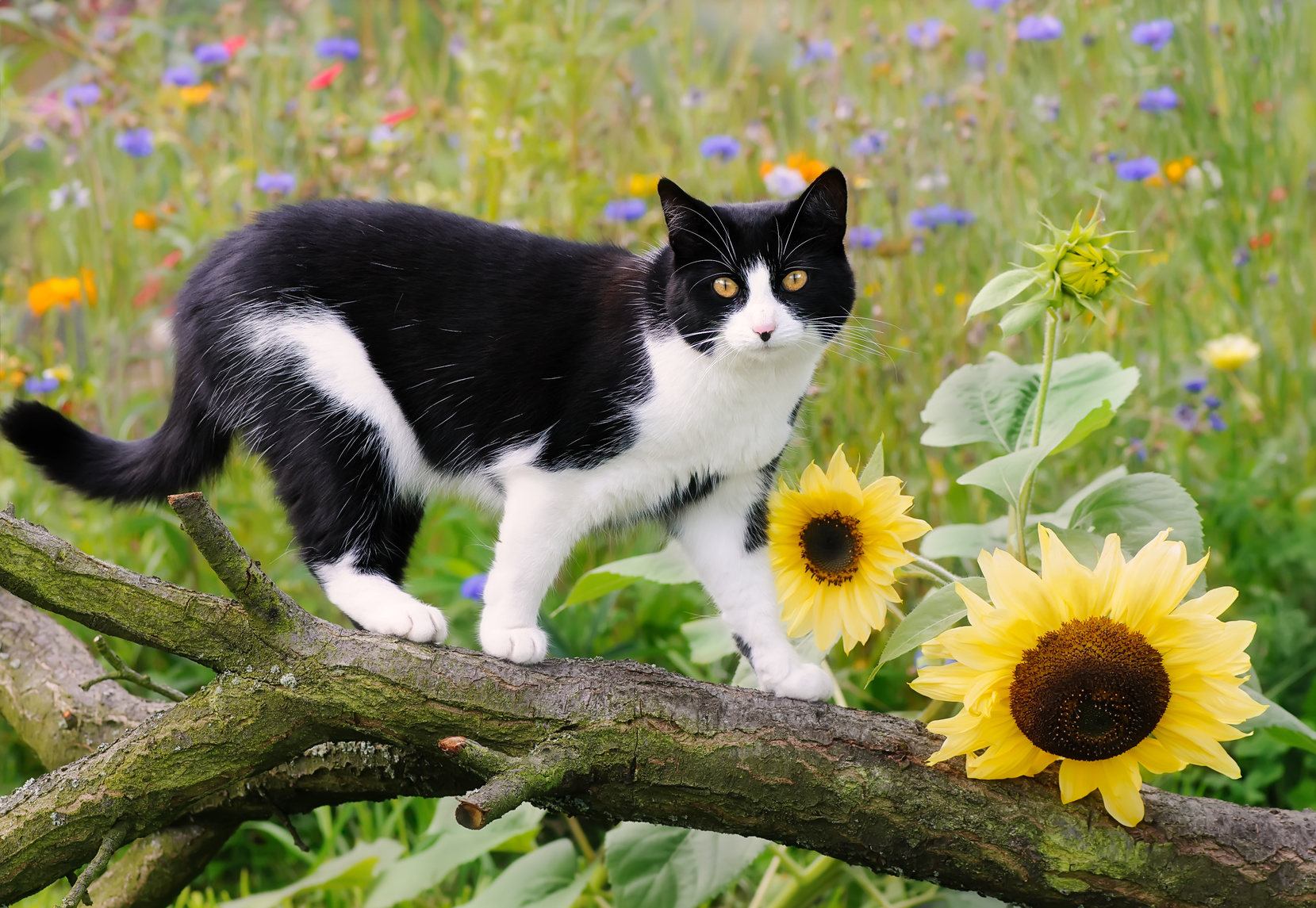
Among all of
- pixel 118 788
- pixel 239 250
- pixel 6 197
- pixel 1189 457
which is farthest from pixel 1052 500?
pixel 6 197

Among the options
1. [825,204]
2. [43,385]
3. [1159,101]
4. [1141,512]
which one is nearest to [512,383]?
[825,204]

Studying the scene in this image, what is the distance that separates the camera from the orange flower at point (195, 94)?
291 cm

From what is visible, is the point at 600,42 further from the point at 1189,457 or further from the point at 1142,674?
the point at 1142,674

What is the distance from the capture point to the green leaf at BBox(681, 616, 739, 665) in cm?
179

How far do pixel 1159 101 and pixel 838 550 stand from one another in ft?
5.84

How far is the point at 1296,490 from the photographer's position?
8.80ft

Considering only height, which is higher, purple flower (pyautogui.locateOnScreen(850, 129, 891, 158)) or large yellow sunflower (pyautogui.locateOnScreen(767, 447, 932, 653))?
purple flower (pyautogui.locateOnScreen(850, 129, 891, 158))

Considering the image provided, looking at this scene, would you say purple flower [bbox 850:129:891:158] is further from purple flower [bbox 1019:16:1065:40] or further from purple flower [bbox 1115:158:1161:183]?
purple flower [bbox 1115:158:1161:183]

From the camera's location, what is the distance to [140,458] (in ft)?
6.06

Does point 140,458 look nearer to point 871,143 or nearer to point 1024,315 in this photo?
point 1024,315

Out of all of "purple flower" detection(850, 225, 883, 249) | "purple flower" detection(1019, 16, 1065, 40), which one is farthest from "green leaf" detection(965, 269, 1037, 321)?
"purple flower" detection(1019, 16, 1065, 40)

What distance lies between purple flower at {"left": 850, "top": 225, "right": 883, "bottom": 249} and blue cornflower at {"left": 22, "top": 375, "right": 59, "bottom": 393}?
69.8 inches

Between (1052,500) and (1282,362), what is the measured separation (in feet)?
2.53

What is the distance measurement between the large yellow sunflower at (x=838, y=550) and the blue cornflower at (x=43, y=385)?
178 centimetres
